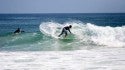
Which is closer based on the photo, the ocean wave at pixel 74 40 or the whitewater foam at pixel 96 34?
the ocean wave at pixel 74 40

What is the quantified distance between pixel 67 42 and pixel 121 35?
154 inches

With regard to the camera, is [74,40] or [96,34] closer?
[96,34]

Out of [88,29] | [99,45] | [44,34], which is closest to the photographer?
[99,45]

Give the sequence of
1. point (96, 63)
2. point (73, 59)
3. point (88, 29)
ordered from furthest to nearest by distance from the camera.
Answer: point (88, 29)
point (73, 59)
point (96, 63)

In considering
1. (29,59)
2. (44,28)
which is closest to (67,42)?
(44,28)

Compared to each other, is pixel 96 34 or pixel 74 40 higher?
pixel 96 34

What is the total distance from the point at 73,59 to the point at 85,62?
3.03 ft

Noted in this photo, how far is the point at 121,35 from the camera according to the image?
22.4 metres

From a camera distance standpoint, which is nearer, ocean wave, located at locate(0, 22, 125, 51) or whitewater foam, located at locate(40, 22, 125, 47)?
ocean wave, located at locate(0, 22, 125, 51)

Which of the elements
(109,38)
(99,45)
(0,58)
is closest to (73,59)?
(0,58)

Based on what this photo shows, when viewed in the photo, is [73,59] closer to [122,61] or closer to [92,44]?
[122,61]

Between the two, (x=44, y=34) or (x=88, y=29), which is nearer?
(x=88, y=29)

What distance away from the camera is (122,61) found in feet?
43.4

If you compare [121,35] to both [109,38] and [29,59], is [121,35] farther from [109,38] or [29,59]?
[29,59]
